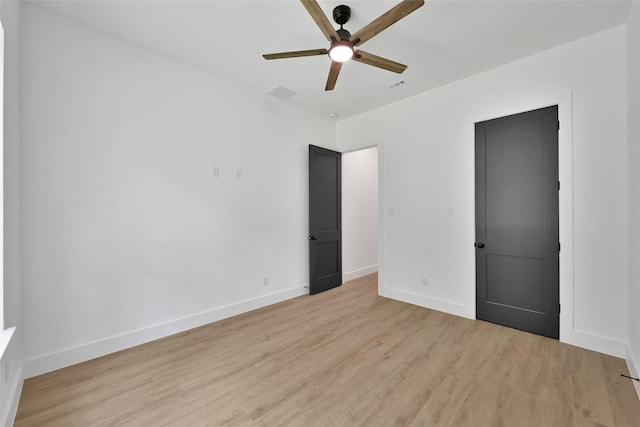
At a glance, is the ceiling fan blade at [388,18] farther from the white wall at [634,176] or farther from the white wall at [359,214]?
the white wall at [359,214]

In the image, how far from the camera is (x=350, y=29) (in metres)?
2.42

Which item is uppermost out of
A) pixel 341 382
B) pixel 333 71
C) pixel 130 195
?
pixel 333 71

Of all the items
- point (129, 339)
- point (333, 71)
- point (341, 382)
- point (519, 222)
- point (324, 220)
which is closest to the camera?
point (341, 382)

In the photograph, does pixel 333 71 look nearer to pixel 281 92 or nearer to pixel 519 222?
pixel 281 92

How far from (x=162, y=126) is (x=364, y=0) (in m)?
2.25

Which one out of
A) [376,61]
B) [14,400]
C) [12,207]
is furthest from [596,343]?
[12,207]

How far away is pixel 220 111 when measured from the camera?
3.29m

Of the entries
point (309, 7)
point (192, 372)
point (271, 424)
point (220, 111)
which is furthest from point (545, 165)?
point (192, 372)

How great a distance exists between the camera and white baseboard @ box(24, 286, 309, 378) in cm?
218

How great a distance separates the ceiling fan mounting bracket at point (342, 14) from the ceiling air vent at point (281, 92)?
1.44 metres

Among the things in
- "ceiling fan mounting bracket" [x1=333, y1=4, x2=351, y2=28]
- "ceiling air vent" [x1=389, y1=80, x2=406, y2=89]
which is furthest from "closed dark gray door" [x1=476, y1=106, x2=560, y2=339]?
"ceiling fan mounting bracket" [x1=333, y1=4, x2=351, y2=28]

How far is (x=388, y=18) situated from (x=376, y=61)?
47 cm

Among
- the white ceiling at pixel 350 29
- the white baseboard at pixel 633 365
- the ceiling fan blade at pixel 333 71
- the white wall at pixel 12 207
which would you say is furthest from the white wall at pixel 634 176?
the white wall at pixel 12 207

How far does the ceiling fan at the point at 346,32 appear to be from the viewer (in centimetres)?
175
